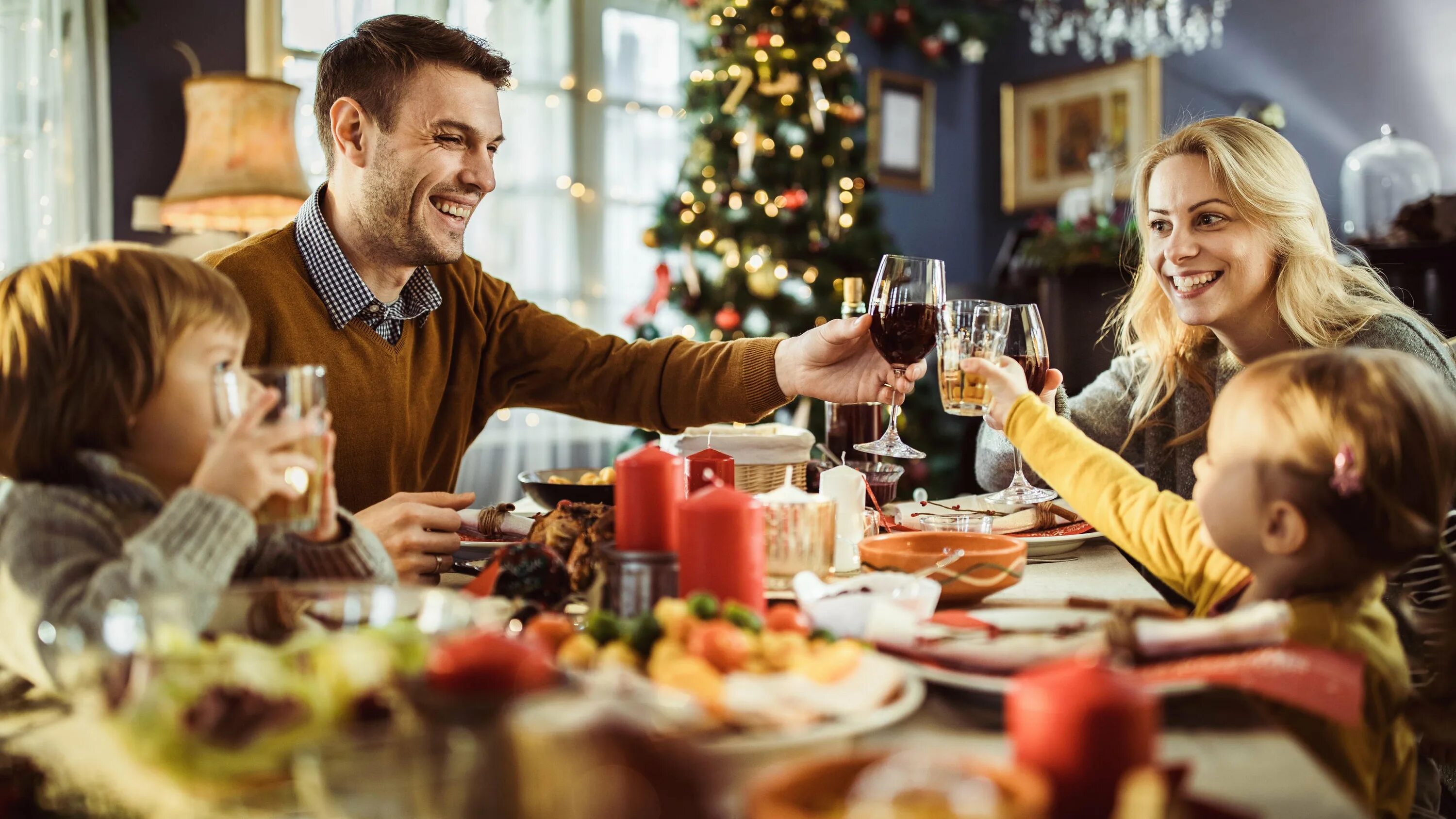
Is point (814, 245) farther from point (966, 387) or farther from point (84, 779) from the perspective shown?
point (84, 779)

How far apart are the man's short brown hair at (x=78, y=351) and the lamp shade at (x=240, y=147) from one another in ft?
7.57

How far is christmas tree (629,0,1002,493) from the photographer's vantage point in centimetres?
462

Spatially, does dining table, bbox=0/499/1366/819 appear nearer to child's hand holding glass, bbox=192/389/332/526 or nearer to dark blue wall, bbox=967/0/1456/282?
child's hand holding glass, bbox=192/389/332/526

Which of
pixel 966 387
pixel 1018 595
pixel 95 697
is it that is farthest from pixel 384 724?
pixel 966 387

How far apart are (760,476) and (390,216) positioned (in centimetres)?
83

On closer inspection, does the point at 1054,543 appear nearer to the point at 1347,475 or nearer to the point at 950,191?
the point at 1347,475

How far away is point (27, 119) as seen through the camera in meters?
3.54

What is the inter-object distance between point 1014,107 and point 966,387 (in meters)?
5.22

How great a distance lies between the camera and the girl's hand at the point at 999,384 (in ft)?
5.09

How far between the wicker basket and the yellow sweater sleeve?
457mm

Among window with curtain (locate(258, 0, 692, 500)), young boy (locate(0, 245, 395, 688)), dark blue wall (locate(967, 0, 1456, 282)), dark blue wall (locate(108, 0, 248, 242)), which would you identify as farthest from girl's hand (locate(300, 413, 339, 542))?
dark blue wall (locate(967, 0, 1456, 282))

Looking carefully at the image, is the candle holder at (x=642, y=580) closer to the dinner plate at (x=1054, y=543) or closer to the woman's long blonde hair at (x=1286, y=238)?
the dinner plate at (x=1054, y=543)

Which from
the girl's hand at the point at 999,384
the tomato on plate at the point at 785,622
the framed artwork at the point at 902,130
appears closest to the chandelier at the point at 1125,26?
the framed artwork at the point at 902,130

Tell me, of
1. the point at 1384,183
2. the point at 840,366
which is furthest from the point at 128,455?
the point at 1384,183
